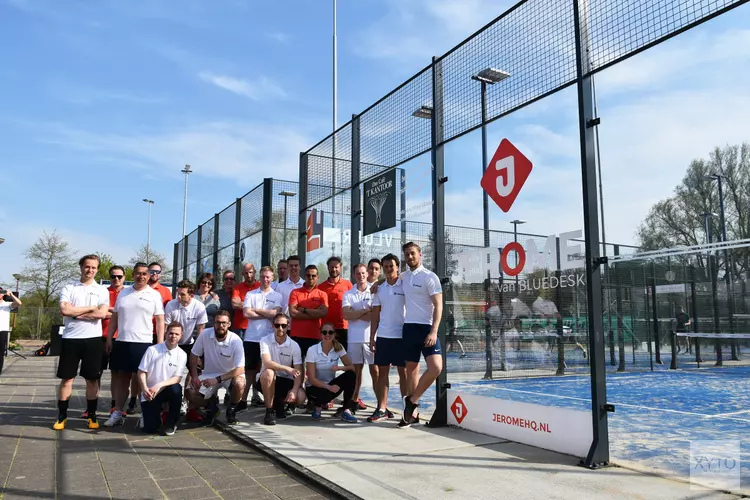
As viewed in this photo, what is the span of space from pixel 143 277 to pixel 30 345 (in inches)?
774

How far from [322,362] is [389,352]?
0.77 meters

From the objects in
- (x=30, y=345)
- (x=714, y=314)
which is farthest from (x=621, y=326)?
(x=30, y=345)

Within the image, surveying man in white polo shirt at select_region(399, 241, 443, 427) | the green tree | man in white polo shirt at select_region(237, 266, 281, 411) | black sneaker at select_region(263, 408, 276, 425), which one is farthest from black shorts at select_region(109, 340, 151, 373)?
the green tree

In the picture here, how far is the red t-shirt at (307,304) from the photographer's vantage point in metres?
6.04

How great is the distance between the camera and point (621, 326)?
10.2m

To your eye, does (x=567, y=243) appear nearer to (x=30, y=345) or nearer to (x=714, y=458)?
(x=714, y=458)

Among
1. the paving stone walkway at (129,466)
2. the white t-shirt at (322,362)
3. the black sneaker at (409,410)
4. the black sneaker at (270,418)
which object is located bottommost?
the paving stone walkway at (129,466)

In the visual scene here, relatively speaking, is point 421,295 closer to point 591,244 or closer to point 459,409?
point 459,409

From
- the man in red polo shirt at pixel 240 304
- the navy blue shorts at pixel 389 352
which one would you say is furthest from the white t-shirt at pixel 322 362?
the man in red polo shirt at pixel 240 304

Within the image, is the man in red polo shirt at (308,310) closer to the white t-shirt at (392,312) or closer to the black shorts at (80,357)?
the white t-shirt at (392,312)

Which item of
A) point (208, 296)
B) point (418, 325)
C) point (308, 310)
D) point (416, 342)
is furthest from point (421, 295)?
point (208, 296)

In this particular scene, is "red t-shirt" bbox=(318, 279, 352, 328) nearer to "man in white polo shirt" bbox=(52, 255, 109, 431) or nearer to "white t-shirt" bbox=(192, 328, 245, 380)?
"white t-shirt" bbox=(192, 328, 245, 380)

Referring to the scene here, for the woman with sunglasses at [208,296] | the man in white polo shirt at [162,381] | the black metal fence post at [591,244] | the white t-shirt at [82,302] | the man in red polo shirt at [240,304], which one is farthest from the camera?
the woman with sunglasses at [208,296]

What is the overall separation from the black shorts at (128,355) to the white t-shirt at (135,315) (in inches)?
1.8
